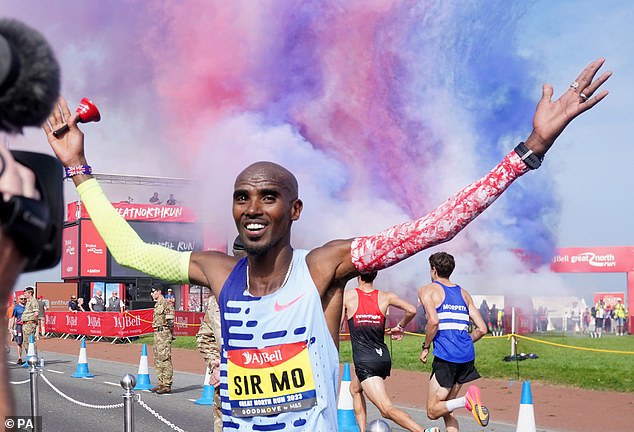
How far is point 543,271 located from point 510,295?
4359 millimetres

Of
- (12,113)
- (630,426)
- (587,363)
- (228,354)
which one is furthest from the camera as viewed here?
(587,363)

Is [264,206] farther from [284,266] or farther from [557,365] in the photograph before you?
[557,365]

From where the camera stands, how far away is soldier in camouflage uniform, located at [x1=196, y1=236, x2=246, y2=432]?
6.31m

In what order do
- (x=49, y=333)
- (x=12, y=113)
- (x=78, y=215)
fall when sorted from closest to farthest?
1. (x=12, y=113)
2. (x=49, y=333)
3. (x=78, y=215)

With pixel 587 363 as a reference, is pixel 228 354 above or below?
above

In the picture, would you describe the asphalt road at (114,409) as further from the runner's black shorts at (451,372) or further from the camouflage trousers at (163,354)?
the runner's black shorts at (451,372)

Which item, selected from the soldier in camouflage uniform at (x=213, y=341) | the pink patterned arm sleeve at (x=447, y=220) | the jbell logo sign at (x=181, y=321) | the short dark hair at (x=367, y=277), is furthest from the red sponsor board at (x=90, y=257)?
the pink patterned arm sleeve at (x=447, y=220)

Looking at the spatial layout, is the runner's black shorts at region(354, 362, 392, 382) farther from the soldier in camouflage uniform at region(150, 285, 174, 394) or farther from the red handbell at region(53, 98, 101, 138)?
the red handbell at region(53, 98, 101, 138)

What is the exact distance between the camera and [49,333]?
111 feet

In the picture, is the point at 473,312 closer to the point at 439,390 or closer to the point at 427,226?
the point at 439,390

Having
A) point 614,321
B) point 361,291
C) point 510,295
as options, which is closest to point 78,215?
point 510,295

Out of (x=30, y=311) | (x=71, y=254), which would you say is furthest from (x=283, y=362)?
(x=71, y=254)

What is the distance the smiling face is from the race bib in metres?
0.45

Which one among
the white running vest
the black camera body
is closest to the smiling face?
the white running vest
